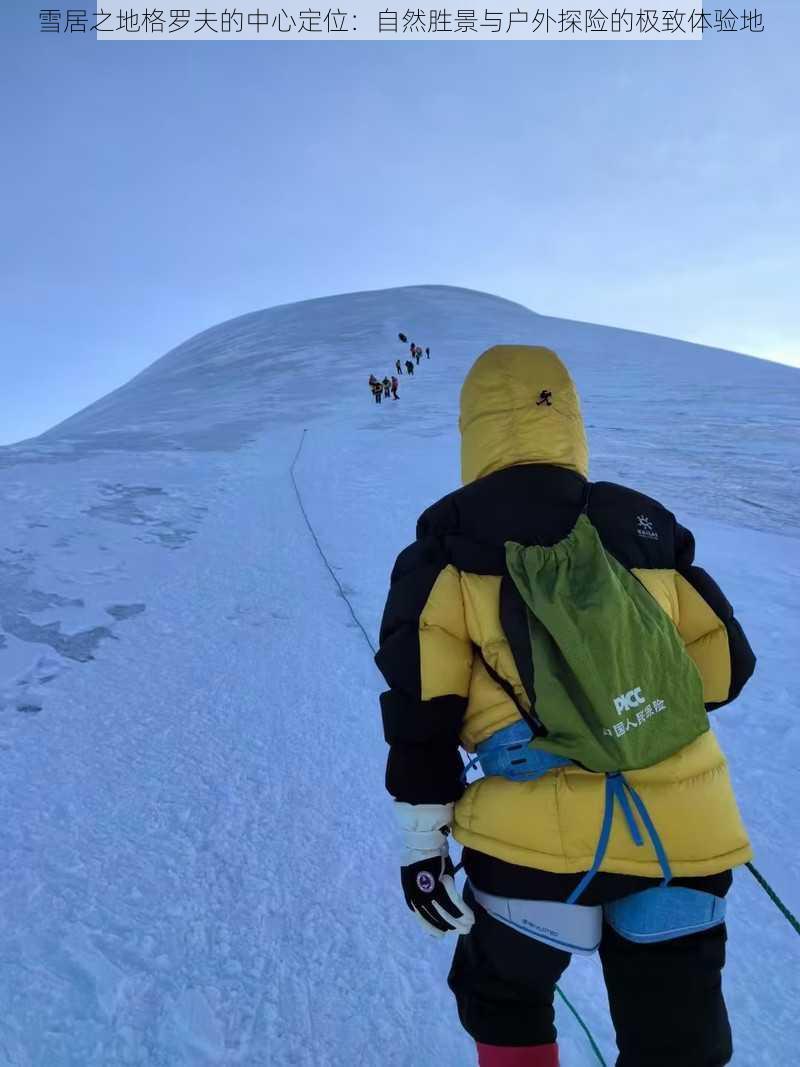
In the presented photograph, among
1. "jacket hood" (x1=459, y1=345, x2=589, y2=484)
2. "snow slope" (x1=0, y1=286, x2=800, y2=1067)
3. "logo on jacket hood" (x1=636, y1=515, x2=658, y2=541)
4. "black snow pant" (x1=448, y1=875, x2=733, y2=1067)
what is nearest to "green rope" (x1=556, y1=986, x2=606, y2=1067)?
"snow slope" (x1=0, y1=286, x2=800, y2=1067)

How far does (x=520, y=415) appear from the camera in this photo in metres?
1.60

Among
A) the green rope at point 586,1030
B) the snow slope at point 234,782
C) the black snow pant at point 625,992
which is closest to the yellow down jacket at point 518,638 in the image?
the black snow pant at point 625,992

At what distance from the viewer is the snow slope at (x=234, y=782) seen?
6.38 ft

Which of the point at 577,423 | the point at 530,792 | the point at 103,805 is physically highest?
the point at 577,423

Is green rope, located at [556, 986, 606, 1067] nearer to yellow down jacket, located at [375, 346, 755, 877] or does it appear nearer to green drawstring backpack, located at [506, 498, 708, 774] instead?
yellow down jacket, located at [375, 346, 755, 877]

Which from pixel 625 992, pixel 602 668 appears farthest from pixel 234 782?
pixel 602 668

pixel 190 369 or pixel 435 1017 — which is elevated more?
pixel 190 369

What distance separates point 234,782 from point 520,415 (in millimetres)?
2118

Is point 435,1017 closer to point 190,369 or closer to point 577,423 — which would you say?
point 577,423

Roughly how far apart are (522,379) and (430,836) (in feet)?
3.60

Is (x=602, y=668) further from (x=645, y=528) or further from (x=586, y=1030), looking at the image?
(x=586, y=1030)

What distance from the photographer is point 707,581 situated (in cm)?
163

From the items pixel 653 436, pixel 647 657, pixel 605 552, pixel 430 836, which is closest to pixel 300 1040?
pixel 430 836

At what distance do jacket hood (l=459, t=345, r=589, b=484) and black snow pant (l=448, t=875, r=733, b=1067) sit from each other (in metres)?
1.03
